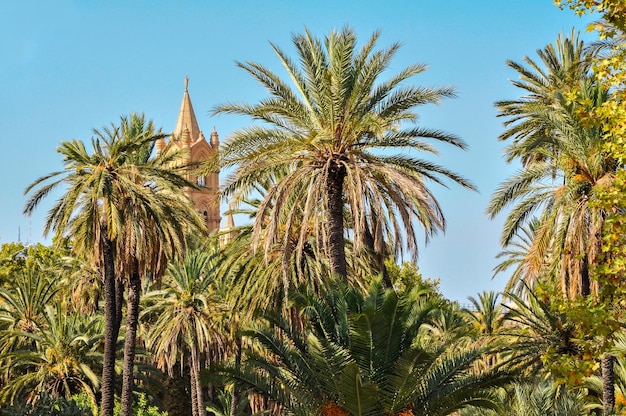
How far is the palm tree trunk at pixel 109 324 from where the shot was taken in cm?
2553

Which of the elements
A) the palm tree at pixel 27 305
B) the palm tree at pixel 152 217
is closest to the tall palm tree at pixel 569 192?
the palm tree at pixel 152 217

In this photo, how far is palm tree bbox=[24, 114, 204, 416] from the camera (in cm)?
2470

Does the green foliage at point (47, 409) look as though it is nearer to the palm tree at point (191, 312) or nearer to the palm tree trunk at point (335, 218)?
the palm tree trunk at point (335, 218)

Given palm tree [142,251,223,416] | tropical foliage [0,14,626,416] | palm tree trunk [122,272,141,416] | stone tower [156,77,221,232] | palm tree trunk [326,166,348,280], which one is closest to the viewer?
tropical foliage [0,14,626,416]

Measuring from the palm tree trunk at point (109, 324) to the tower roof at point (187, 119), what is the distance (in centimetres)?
7262

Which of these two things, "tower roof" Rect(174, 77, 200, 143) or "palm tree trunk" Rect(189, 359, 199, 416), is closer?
"palm tree trunk" Rect(189, 359, 199, 416)

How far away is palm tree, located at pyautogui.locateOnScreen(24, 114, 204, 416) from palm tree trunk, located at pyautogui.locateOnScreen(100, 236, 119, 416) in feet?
0.10

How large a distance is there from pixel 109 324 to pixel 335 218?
928cm

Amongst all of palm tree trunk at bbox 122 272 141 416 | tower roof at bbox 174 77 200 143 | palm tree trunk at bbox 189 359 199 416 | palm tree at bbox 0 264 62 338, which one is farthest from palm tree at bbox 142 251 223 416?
tower roof at bbox 174 77 200 143

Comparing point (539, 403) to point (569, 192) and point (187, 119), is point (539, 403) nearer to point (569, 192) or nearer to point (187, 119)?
point (569, 192)

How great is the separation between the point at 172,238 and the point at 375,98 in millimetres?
8085

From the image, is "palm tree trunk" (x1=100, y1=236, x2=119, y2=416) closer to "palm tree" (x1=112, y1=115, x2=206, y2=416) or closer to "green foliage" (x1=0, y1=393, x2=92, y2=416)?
"palm tree" (x1=112, y1=115, x2=206, y2=416)

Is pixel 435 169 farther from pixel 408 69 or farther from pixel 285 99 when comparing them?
pixel 285 99

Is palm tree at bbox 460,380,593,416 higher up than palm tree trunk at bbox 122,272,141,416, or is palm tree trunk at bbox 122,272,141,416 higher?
palm tree trunk at bbox 122,272,141,416
